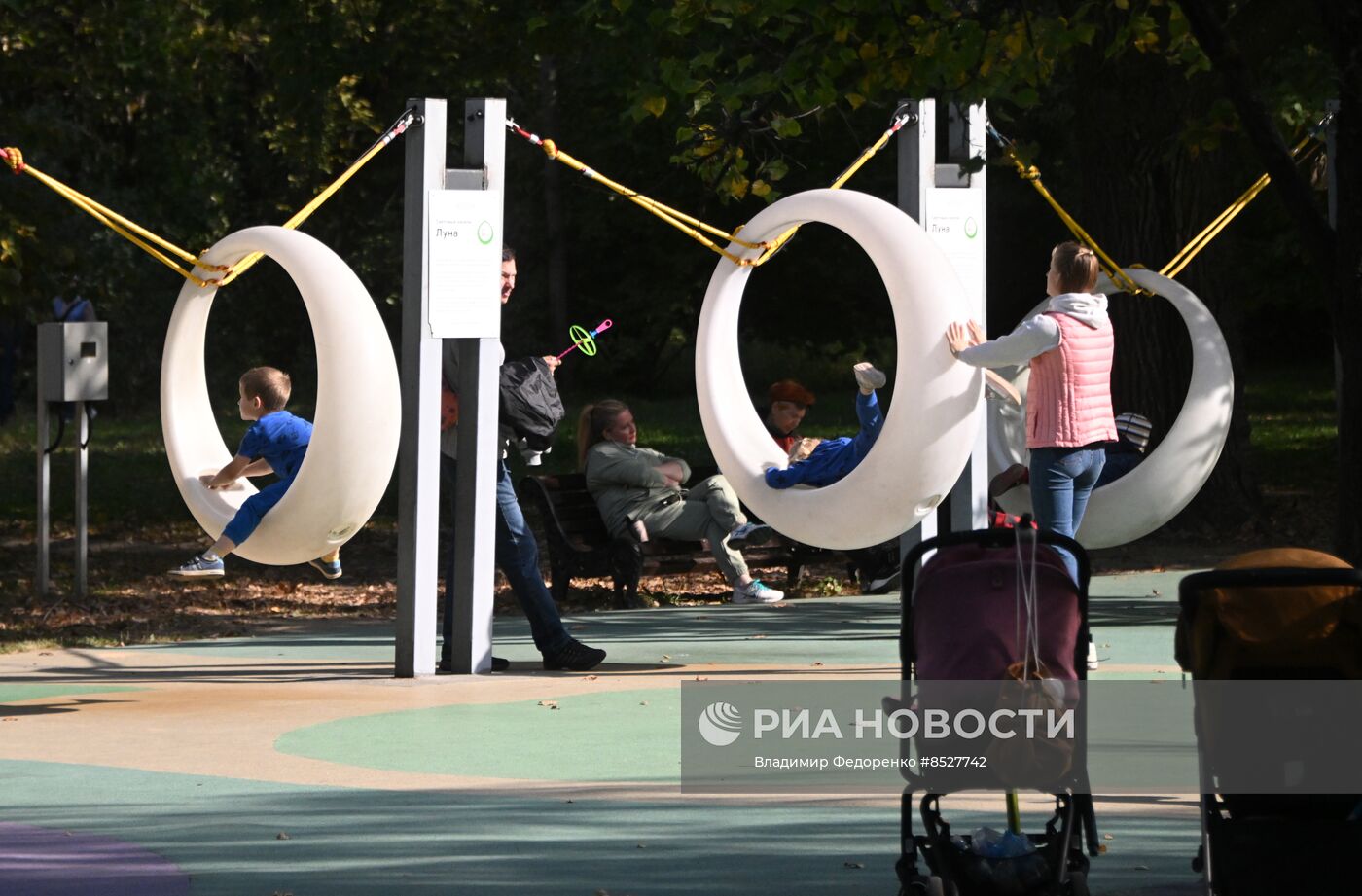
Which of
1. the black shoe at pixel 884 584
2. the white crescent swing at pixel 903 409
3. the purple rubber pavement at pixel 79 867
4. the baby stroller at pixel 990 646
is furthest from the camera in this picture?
the black shoe at pixel 884 584

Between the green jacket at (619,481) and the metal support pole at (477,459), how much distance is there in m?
3.90

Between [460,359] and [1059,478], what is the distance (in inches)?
108

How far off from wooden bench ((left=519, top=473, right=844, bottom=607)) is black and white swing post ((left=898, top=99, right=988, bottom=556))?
373cm

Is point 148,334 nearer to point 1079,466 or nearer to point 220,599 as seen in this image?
point 220,599

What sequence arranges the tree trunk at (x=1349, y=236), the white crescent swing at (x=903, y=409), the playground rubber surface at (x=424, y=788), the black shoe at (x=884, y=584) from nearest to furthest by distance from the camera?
the playground rubber surface at (x=424, y=788) < the tree trunk at (x=1349, y=236) < the white crescent swing at (x=903, y=409) < the black shoe at (x=884, y=584)

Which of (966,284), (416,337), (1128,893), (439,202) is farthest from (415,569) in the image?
(1128,893)

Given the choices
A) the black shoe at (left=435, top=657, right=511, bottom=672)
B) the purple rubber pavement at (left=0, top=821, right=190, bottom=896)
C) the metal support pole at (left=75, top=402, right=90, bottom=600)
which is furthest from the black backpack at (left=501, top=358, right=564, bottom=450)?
the metal support pole at (left=75, top=402, right=90, bottom=600)

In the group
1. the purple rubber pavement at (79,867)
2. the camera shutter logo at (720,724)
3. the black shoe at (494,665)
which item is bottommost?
the purple rubber pavement at (79,867)

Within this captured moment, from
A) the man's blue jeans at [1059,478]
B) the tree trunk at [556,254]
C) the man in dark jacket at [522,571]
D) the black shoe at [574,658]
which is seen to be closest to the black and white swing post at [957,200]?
the man's blue jeans at [1059,478]

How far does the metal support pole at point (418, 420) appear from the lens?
955cm

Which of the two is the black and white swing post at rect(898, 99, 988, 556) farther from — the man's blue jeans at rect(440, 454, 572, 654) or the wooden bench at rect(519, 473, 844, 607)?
the wooden bench at rect(519, 473, 844, 607)

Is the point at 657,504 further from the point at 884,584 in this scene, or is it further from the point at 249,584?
the point at 249,584

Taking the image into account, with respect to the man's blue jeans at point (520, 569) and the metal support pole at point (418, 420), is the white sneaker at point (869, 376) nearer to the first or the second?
the man's blue jeans at point (520, 569)

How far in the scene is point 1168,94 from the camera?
16.3 m
